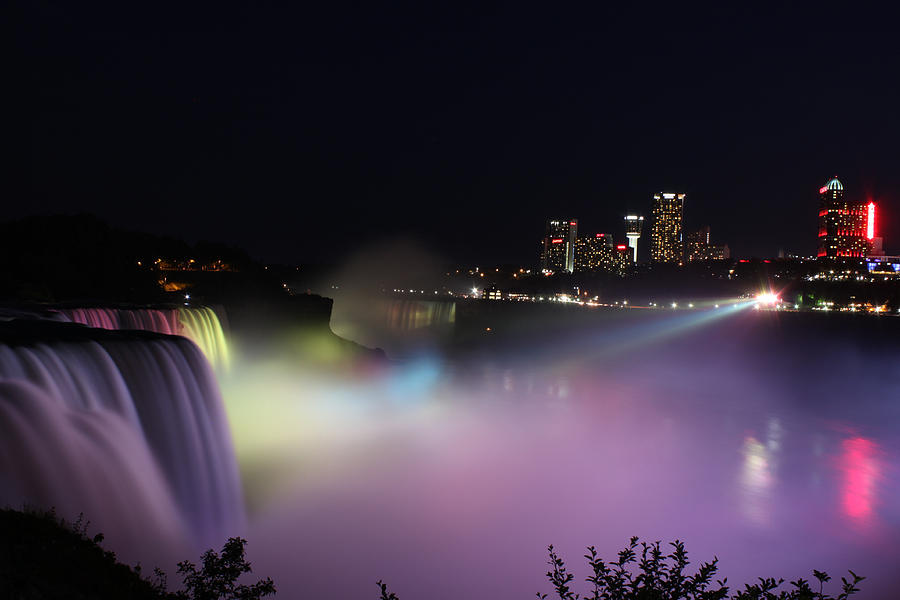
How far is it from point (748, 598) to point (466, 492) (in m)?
11.4

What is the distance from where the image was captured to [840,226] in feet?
504

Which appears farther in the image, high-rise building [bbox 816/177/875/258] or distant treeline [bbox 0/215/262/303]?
high-rise building [bbox 816/177/875/258]

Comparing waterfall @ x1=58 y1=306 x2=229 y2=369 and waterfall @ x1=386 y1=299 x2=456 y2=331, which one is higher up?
waterfall @ x1=58 y1=306 x2=229 y2=369

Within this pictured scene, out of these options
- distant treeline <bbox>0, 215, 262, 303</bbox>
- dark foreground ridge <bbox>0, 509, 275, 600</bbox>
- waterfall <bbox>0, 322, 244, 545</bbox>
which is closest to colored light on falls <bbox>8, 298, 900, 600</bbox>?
waterfall <bbox>0, 322, 244, 545</bbox>

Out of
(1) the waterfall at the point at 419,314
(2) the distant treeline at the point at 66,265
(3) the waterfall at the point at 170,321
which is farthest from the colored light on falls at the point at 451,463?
(1) the waterfall at the point at 419,314

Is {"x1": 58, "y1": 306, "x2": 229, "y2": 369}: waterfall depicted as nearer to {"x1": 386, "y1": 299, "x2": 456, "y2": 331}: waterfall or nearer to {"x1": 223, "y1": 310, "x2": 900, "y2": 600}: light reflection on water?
{"x1": 223, "y1": 310, "x2": 900, "y2": 600}: light reflection on water

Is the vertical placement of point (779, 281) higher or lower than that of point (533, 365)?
higher

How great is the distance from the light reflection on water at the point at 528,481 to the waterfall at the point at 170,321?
2495 millimetres

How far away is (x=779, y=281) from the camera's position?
10194 centimetres

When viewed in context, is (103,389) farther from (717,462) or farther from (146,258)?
(146,258)

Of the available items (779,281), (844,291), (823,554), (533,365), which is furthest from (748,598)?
(779,281)

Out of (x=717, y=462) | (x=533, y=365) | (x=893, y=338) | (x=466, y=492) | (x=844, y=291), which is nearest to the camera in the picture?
(x=466, y=492)

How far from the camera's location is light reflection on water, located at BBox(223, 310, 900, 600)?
11.0 meters

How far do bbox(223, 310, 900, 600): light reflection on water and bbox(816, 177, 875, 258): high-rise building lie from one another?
147 m
